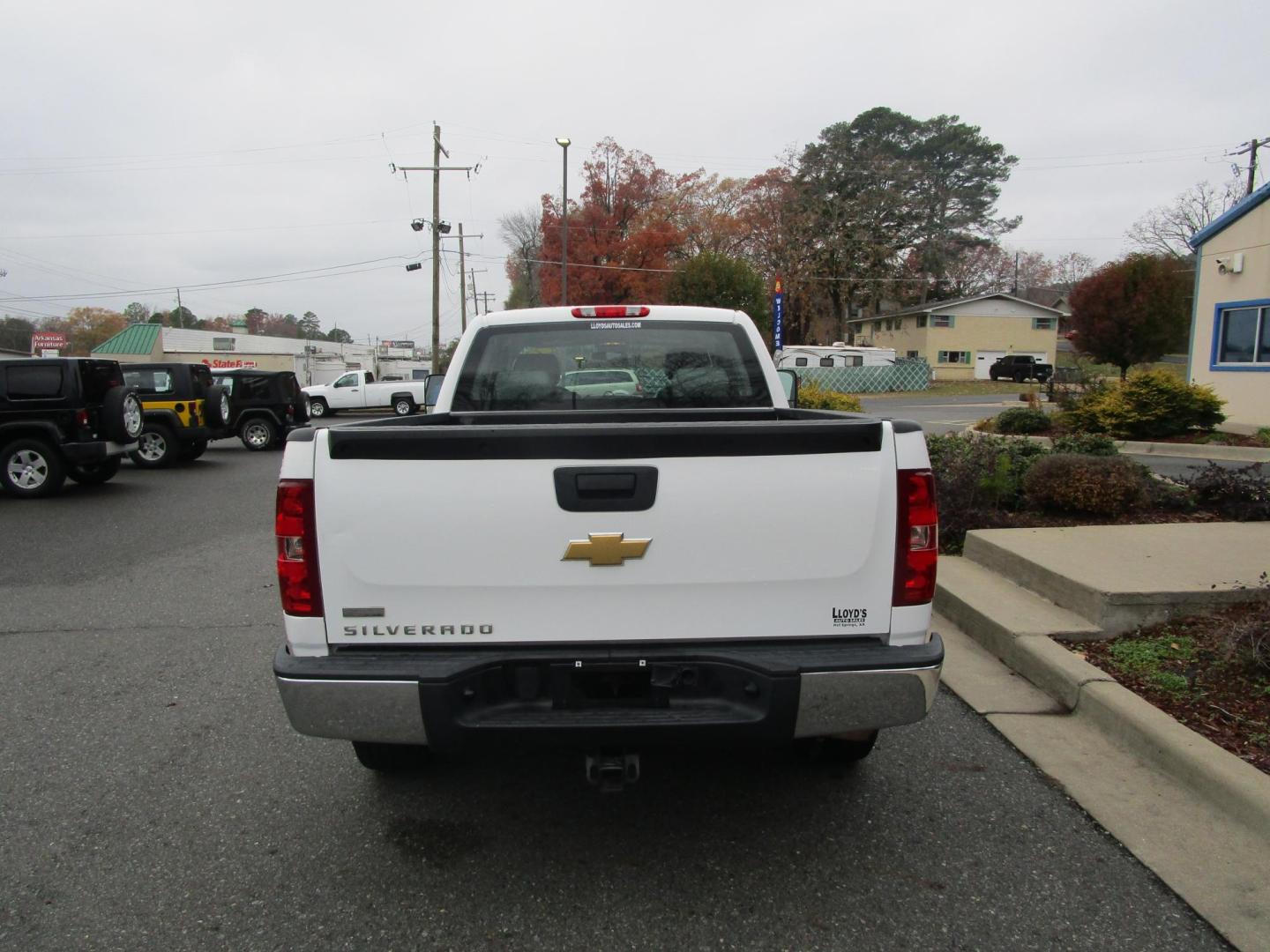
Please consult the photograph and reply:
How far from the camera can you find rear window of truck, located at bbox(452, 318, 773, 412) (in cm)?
461

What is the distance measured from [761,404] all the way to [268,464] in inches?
536

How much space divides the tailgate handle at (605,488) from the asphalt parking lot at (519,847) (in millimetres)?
436

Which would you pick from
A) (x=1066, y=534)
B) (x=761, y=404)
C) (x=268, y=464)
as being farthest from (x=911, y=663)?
(x=268, y=464)

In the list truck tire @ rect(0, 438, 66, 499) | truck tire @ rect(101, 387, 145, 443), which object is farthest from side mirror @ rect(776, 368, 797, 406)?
truck tire @ rect(0, 438, 66, 499)

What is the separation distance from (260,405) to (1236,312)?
65.5 feet

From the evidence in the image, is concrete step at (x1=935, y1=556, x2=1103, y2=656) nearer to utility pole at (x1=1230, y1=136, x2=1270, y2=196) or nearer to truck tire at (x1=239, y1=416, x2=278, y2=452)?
truck tire at (x1=239, y1=416, x2=278, y2=452)

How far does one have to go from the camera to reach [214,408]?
51.9 ft

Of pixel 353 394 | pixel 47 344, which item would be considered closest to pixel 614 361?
pixel 353 394

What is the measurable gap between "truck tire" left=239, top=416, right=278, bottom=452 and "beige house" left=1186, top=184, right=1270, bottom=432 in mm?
19136

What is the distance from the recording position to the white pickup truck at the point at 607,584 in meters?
2.61

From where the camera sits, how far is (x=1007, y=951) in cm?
249

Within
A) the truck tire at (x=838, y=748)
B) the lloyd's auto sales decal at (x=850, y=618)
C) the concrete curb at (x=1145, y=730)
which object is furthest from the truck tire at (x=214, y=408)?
Result: the lloyd's auto sales decal at (x=850, y=618)

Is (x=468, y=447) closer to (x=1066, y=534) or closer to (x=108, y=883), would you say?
(x=108, y=883)

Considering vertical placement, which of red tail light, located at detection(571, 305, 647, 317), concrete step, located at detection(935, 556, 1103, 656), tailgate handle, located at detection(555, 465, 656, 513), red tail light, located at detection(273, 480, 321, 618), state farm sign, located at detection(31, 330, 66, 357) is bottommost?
concrete step, located at detection(935, 556, 1103, 656)
